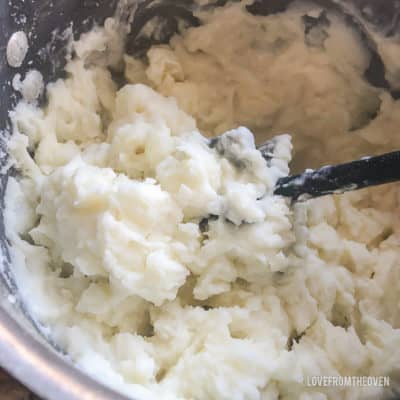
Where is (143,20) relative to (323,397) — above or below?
above

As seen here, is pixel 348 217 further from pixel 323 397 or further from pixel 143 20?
pixel 143 20

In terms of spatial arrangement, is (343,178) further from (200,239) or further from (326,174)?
(200,239)

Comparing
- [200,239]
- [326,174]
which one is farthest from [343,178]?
[200,239]

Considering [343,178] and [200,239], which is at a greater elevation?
[343,178]

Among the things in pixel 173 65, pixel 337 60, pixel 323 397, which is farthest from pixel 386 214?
pixel 173 65
